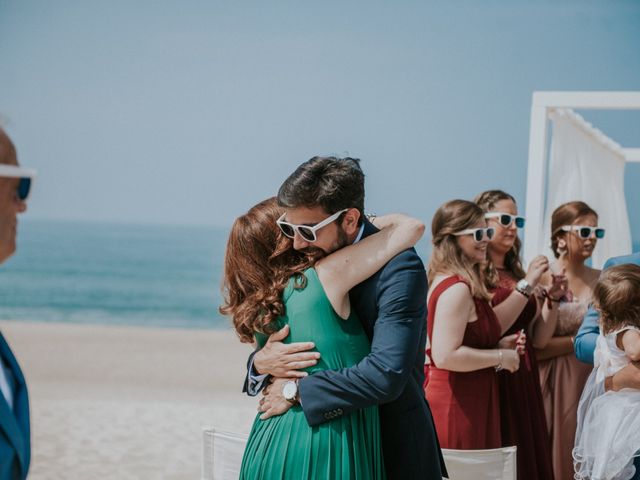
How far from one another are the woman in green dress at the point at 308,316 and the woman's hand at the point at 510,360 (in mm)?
1572

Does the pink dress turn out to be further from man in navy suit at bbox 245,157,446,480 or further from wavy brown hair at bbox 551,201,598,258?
man in navy suit at bbox 245,157,446,480

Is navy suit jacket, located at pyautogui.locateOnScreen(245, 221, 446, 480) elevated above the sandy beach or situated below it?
above

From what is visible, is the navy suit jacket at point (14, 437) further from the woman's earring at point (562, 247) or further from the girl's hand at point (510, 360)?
the woman's earring at point (562, 247)

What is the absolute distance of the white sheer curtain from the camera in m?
6.47

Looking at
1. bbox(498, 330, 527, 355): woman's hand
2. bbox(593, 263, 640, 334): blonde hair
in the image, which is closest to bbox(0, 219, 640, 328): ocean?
bbox(498, 330, 527, 355): woman's hand

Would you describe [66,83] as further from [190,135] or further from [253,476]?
[253,476]

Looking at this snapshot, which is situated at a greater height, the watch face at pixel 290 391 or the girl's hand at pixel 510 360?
the watch face at pixel 290 391

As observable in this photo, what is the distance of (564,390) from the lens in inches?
189

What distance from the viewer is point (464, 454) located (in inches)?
137

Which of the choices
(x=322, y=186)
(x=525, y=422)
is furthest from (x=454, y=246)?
(x=322, y=186)

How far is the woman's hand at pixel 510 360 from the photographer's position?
413 cm

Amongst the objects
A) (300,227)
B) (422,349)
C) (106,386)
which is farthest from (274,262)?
(106,386)

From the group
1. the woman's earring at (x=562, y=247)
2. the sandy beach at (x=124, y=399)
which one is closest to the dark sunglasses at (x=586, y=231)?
the woman's earring at (x=562, y=247)

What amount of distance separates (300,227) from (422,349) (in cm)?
59
